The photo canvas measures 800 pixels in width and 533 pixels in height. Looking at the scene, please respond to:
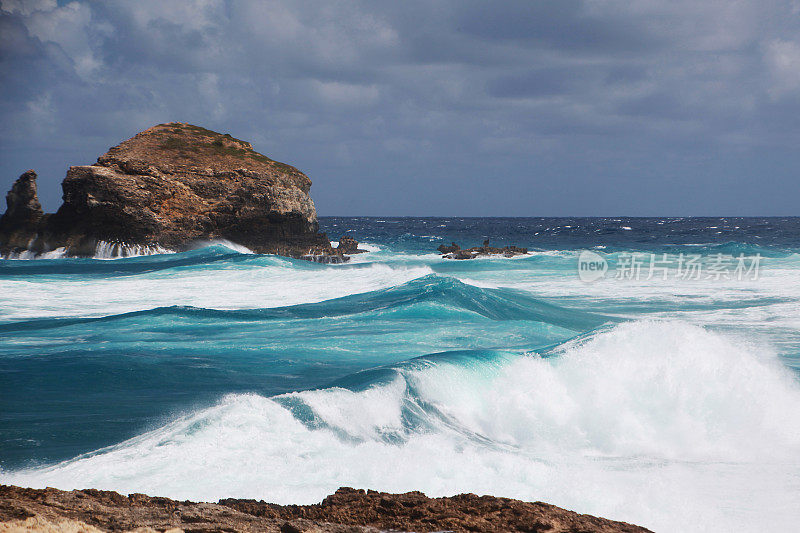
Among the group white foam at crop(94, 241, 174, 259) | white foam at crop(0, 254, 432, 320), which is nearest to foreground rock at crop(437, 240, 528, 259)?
white foam at crop(0, 254, 432, 320)

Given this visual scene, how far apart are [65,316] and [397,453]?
1299 centimetres

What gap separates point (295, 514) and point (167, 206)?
32.0 m

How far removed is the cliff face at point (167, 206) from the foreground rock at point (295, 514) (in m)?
30.8

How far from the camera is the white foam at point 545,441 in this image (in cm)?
477

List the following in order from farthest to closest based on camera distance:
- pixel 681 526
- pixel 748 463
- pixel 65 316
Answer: pixel 65 316
pixel 748 463
pixel 681 526

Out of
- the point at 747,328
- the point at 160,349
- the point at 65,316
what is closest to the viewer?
the point at 160,349

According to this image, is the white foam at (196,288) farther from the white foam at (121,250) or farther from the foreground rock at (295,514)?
the foreground rock at (295,514)

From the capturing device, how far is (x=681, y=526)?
14.3 ft

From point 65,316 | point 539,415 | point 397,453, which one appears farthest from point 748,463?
point 65,316

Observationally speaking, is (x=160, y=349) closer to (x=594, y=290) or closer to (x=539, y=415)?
(x=539, y=415)

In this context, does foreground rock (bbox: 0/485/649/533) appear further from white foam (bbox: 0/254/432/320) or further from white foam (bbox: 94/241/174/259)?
white foam (bbox: 94/241/174/259)

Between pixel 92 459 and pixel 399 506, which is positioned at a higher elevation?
pixel 399 506

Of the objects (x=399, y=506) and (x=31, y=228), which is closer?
(x=399, y=506)

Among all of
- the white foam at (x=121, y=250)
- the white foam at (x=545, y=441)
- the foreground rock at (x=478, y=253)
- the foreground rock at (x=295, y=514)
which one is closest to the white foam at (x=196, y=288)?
the white foam at (x=121, y=250)
